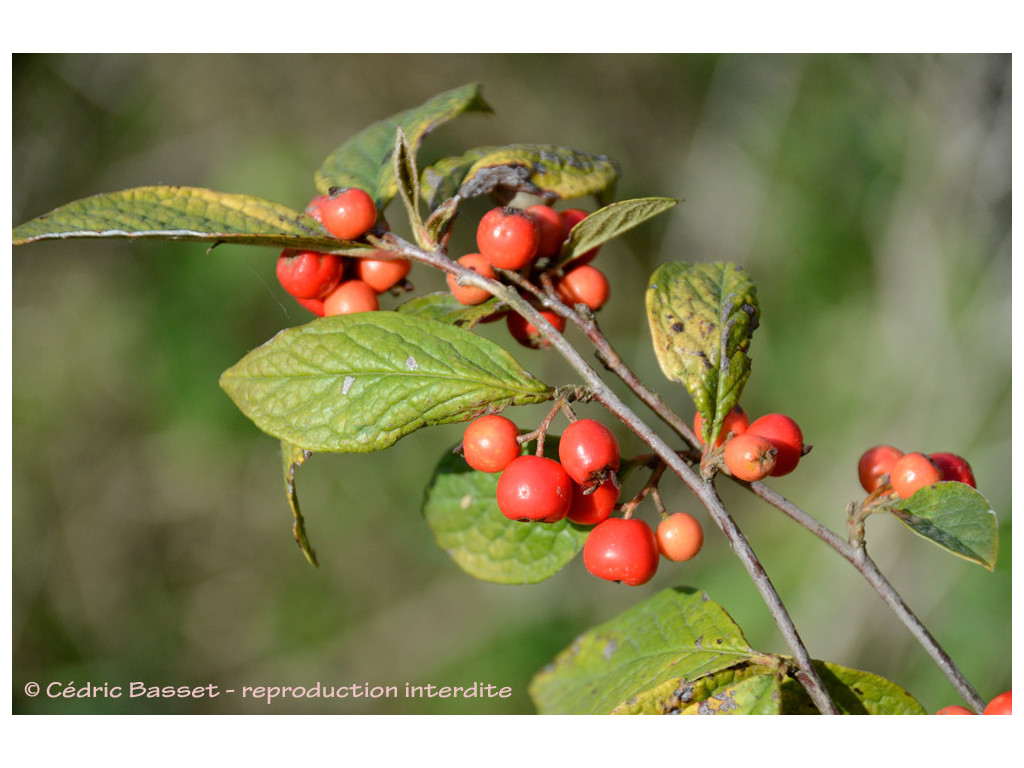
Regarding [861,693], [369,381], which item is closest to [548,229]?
[369,381]

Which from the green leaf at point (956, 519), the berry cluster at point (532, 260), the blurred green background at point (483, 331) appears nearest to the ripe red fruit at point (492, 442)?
the berry cluster at point (532, 260)

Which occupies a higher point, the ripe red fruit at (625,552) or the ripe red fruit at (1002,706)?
the ripe red fruit at (625,552)

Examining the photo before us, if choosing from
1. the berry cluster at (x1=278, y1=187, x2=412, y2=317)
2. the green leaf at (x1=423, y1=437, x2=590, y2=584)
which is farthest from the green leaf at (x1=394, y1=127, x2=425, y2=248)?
the green leaf at (x1=423, y1=437, x2=590, y2=584)

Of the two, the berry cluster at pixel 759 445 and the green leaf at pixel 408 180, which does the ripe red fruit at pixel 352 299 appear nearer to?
the green leaf at pixel 408 180

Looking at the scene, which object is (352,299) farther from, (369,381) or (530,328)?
(530,328)

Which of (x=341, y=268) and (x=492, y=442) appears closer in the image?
(x=492, y=442)

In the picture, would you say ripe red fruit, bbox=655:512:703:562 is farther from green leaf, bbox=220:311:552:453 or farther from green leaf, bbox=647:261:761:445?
green leaf, bbox=220:311:552:453
